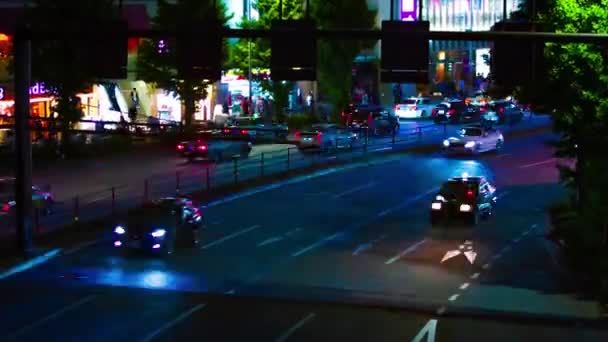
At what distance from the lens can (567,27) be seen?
24.3 m

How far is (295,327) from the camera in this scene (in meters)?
19.2

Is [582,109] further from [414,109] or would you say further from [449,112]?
[414,109]

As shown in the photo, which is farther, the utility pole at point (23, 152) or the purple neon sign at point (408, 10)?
the purple neon sign at point (408, 10)

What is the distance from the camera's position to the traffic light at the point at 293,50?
23109 millimetres

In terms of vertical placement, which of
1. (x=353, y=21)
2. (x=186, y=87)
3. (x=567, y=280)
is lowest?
(x=567, y=280)

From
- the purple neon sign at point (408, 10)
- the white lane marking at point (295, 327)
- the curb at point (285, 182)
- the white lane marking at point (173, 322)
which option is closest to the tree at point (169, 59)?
the purple neon sign at point (408, 10)

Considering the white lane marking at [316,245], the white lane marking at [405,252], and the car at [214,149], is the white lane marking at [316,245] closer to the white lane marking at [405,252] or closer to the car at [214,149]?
the white lane marking at [405,252]

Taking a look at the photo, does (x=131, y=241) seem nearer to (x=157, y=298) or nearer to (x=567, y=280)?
(x=157, y=298)

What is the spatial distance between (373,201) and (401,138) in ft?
78.5

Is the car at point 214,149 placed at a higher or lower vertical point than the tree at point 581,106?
lower

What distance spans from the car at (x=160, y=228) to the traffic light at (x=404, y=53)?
26.2 ft

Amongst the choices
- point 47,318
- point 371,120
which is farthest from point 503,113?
point 47,318

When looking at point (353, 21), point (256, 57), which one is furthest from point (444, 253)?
point (256, 57)

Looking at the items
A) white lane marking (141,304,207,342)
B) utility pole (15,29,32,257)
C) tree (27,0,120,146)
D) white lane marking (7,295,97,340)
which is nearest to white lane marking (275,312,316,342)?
white lane marking (141,304,207,342)
